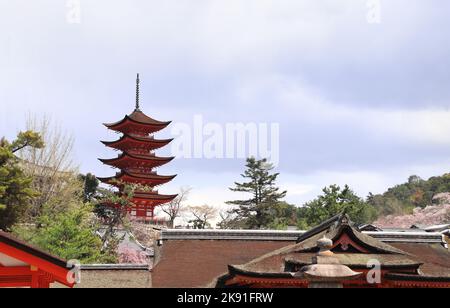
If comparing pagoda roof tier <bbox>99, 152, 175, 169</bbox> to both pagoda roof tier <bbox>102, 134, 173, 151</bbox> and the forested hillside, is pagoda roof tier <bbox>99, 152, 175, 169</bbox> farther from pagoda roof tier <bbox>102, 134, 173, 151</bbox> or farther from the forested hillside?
the forested hillside

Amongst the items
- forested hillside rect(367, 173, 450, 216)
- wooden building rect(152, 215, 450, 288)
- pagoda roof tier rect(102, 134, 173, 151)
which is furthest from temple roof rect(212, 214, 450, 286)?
forested hillside rect(367, 173, 450, 216)

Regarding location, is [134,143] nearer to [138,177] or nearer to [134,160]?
[134,160]

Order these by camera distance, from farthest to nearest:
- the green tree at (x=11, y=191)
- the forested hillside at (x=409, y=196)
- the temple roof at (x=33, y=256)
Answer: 1. the forested hillside at (x=409, y=196)
2. the green tree at (x=11, y=191)
3. the temple roof at (x=33, y=256)

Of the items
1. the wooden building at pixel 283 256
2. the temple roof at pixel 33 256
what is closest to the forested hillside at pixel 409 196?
the wooden building at pixel 283 256

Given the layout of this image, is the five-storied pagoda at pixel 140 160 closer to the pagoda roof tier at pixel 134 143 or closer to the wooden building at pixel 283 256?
the pagoda roof tier at pixel 134 143

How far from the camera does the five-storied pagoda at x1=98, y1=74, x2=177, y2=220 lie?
169 ft

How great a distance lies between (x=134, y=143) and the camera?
54344 millimetres

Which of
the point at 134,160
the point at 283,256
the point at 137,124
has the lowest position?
the point at 283,256

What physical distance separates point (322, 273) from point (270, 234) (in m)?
10.7

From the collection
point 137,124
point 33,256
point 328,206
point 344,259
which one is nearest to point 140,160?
point 137,124

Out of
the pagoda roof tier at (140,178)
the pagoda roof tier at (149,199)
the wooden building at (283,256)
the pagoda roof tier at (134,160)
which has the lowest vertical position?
the wooden building at (283,256)

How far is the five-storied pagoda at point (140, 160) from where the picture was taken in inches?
2026

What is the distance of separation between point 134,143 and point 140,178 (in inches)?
156

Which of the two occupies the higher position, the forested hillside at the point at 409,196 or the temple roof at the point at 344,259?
the forested hillside at the point at 409,196
